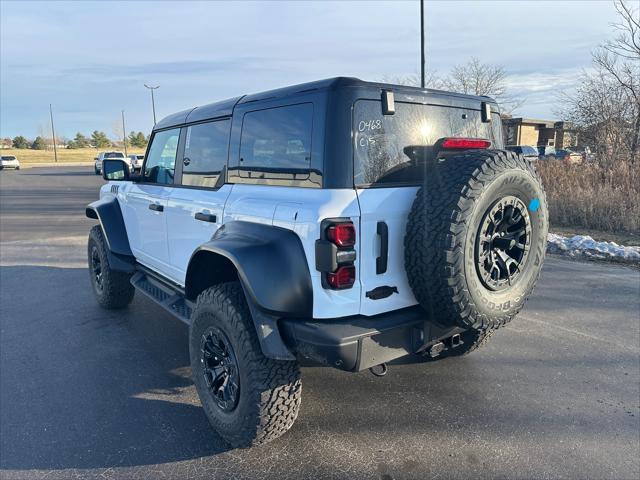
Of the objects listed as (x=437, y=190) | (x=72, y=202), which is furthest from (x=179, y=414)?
(x=72, y=202)

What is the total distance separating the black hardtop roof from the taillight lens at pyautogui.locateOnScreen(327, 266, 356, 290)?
3.15 feet

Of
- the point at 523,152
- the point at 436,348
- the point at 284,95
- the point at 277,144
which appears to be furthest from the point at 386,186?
the point at 523,152

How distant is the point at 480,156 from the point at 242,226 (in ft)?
4.55

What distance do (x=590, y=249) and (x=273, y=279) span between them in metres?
6.71

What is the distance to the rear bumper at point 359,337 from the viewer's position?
2252mm

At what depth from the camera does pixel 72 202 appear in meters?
16.1

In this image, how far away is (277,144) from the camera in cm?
275

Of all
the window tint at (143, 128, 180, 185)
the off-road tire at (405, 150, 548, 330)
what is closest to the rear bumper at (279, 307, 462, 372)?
the off-road tire at (405, 150, 548, 330)

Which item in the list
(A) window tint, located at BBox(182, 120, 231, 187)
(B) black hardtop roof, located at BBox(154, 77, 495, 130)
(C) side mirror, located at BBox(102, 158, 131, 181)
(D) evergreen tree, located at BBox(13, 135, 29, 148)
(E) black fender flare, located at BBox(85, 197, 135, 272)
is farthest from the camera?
(D) evergreen tree, located at BBox(13, 135, 29, 148)

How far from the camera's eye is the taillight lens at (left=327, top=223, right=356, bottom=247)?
225 cm

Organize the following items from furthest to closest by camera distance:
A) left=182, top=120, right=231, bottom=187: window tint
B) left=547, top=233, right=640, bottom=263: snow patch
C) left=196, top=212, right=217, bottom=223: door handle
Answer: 1. left=547, top=233, right=640, bottom=263: snow patch
2. left=182, top=120, right=231, bottom=187: window tint
3. left=196, top=212, right=217, bottom=223: door handle

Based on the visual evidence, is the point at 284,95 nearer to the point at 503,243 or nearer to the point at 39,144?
the point at 503,243

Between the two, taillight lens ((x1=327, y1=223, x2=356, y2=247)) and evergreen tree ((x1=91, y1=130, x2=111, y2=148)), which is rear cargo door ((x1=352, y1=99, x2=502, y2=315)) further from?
evergreen tree ((x1=91, y1=130, x2=111, y2=148))

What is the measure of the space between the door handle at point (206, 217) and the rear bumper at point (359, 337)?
993 millimetres
